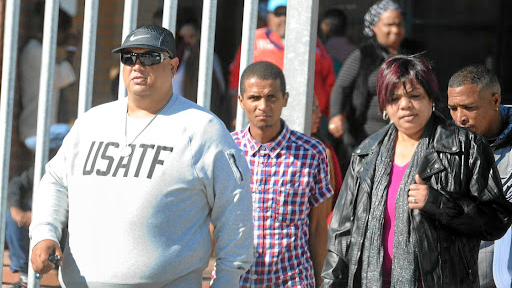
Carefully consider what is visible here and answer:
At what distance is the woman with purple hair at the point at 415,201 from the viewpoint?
327 centimetres

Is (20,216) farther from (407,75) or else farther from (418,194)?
(418,194)

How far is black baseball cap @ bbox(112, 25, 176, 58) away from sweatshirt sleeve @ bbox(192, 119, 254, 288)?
0.36 m

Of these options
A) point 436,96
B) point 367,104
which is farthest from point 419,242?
point 367,104

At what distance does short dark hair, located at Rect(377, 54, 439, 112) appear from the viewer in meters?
3.47

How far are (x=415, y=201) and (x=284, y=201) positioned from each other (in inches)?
34.7

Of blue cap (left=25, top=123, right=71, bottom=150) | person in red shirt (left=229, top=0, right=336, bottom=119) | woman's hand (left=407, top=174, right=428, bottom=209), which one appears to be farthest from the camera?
blue cap (left=25, top=123, right=71, bottom=150)

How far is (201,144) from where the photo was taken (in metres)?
3.37

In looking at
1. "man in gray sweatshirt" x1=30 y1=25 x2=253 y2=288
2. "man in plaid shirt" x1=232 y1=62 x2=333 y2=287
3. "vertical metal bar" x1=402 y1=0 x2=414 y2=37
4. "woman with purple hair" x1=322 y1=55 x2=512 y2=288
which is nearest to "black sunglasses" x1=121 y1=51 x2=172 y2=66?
"man in gray sweatshirt" x1=30 y1=25 x2=253 y2=288

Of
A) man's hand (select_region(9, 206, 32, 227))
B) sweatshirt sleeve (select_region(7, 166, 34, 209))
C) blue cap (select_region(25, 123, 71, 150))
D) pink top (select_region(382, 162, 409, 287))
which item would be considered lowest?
man's hand (select_region(9, 206, 32, 227))

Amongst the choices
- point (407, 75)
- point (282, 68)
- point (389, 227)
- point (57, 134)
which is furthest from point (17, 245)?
point (407, 75)

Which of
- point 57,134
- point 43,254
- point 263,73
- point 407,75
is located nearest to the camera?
point 43,254

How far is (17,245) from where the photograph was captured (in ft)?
20.9

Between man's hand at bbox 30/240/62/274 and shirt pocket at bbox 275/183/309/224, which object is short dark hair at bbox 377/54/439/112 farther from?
man's hand at bbox 30/240/62/274

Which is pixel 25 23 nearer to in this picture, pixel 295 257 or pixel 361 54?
pixel 361 54
